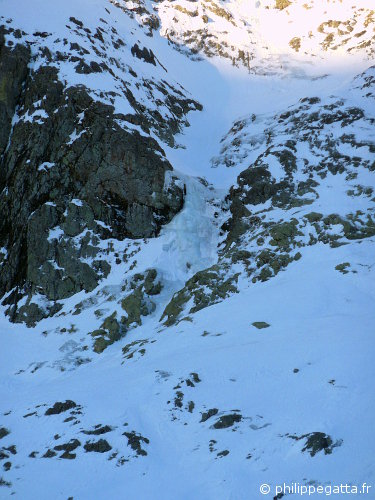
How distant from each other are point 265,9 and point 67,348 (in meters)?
67.1

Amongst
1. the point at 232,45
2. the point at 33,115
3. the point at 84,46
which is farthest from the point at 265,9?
the point at 33,115

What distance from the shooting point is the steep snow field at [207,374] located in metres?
9.83

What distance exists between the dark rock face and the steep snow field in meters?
1.25

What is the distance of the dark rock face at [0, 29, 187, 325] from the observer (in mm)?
27906

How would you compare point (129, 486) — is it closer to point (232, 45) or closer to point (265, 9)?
point (232, 45)

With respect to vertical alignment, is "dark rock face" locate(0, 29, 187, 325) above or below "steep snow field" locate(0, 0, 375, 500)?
above

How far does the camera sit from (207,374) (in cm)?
1431

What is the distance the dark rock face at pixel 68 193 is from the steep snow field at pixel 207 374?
1246mm

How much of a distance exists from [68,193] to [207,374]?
19870mm

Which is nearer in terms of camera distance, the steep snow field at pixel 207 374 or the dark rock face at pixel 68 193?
the steep snow field at pixel 207 374

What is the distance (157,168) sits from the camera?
2994 cm

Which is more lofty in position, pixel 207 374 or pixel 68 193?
pixel 68 193

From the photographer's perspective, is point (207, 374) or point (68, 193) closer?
point (207, 374)

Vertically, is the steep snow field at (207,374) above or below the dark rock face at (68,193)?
below
